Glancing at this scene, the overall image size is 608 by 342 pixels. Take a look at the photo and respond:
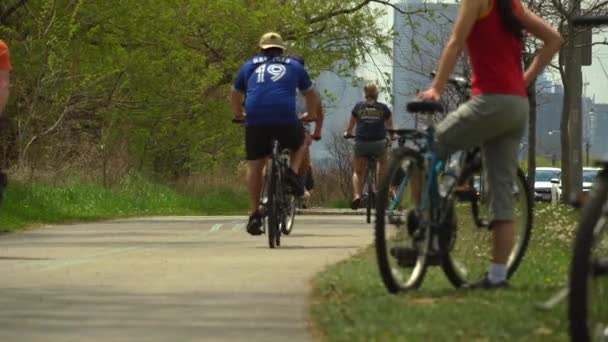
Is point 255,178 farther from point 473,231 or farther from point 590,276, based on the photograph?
point 590,276

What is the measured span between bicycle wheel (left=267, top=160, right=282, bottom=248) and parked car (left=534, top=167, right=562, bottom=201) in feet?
157

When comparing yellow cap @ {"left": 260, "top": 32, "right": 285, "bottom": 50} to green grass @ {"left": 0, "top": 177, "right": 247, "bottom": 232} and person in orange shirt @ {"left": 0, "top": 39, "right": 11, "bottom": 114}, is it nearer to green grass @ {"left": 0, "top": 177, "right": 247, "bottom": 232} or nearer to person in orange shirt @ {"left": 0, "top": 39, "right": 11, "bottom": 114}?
person in orange shirt @ {"left": 0, "top": 39, "right": 11, "bottom": 114}

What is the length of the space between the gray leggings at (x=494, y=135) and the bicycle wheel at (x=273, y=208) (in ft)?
18.8

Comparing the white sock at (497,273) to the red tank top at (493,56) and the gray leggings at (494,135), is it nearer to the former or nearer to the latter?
the gray leggings at (494,135)

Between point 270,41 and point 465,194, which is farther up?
point 270,41

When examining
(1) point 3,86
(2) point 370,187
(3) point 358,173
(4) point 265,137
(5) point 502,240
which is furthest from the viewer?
(3) point 358,173

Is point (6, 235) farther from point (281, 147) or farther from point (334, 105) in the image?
point (334, 105)

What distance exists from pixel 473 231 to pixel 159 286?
1.78m

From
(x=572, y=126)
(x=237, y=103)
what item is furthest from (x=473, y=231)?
(x=572, y=126)

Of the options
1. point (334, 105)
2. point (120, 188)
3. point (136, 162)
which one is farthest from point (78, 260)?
point (334, 105)

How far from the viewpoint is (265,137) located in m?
15.4

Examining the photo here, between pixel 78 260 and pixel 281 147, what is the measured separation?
10.1 ft

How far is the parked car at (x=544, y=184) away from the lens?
2633 inches

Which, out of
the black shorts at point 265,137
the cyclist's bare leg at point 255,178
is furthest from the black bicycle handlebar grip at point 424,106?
the cyclist's bare leg at point 255,178
